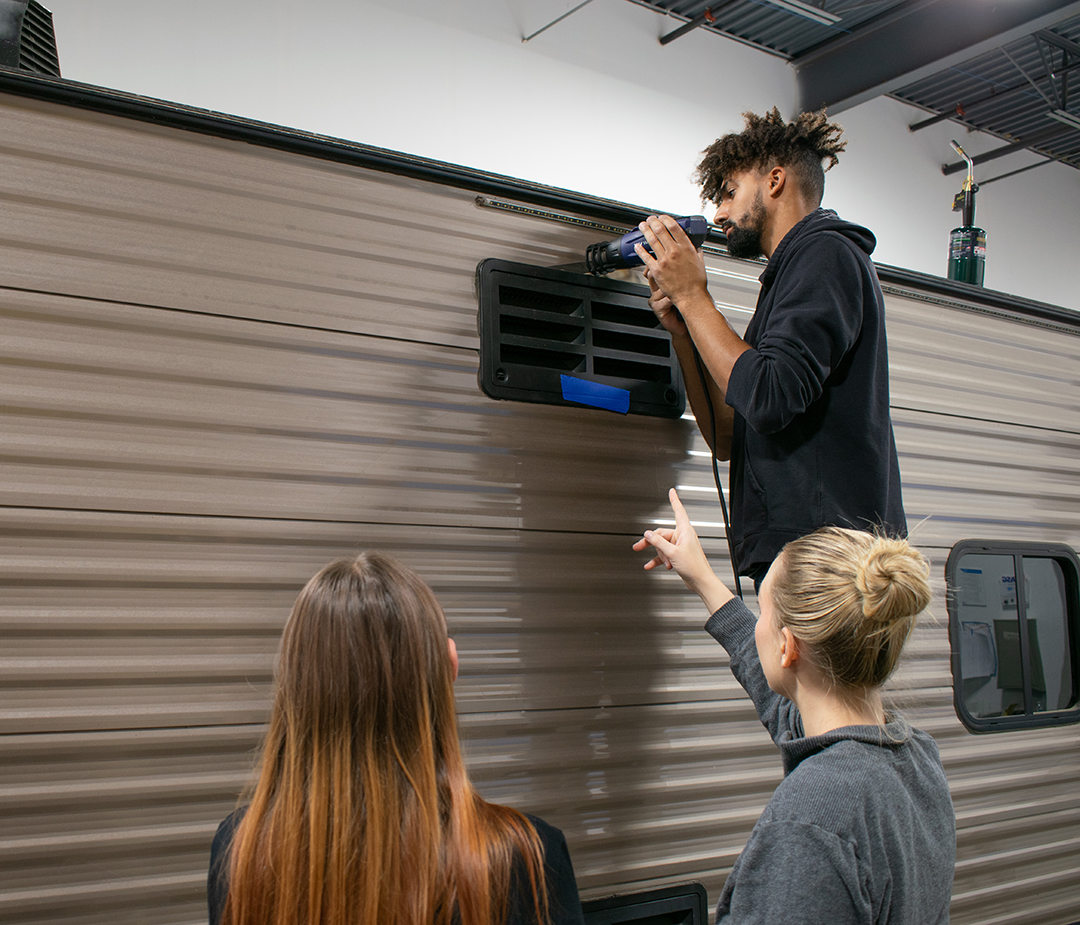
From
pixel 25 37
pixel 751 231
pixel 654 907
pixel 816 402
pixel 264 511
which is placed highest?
pixel 25 37

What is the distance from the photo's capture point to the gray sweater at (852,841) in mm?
1206

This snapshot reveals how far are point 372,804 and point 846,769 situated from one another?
0.69 metres

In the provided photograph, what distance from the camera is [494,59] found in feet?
14.0

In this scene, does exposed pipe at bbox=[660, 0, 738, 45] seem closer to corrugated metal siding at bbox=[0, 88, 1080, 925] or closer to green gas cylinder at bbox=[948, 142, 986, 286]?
green gas cylinder at bbox=[948, 142, 986, 286]

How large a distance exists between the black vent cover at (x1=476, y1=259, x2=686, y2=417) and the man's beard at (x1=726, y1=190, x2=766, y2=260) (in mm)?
275

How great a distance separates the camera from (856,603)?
1.35 metres

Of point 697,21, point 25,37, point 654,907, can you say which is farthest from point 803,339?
point 697,21

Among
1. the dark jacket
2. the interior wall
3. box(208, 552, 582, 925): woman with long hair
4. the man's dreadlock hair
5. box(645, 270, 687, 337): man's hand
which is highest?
the interior wall

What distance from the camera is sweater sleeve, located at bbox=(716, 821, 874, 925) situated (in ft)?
3.93

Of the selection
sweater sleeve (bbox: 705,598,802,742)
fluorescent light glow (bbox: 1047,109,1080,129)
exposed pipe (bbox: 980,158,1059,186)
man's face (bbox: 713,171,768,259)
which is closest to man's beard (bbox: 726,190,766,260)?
man's face (bbox: 713,171,768,259)

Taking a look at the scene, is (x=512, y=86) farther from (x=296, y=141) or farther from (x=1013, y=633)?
(x=1013, y=633)

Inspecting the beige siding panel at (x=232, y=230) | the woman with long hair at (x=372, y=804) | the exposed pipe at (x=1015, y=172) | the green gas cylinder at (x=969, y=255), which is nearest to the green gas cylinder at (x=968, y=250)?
the green gas cylinder at (x=969, y=255)

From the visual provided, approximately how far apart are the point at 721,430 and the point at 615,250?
557 mm

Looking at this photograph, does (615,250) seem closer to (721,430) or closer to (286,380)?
(721,430)
